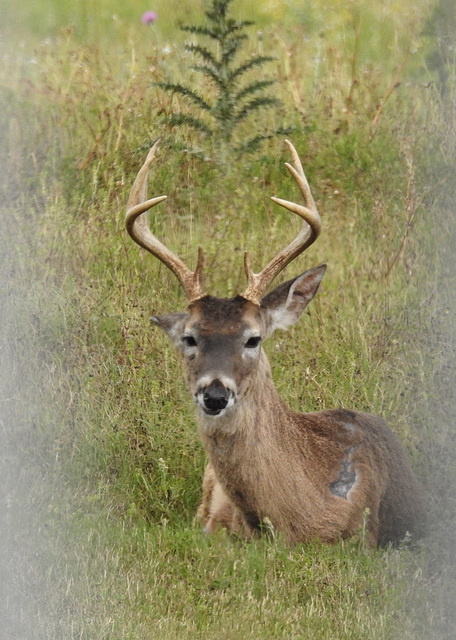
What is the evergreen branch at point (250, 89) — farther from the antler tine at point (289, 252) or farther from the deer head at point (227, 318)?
the antler tine at point (289, 252)

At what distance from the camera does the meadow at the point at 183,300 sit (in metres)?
5.59

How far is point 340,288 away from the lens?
8266 mm

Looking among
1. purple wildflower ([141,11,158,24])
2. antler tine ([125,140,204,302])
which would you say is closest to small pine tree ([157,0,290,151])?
purple wildflower ([141,11,158,24])

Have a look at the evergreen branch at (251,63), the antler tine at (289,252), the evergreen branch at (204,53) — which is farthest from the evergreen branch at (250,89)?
the antler tine at (289,252)

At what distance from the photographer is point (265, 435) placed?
20.3 ft

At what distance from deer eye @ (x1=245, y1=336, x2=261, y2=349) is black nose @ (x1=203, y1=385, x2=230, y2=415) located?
1.01 feet

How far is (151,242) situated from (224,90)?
10.2ft

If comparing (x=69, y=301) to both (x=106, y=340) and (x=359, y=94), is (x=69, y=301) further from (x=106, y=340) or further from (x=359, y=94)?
A: (x=359, y=94)

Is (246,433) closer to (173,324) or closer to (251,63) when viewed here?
(173,324)

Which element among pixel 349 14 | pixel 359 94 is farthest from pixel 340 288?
pixel 349 14

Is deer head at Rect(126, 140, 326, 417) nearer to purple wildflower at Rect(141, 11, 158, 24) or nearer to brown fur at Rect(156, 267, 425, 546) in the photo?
brown fur at Rect(156, 267, 425, 546)

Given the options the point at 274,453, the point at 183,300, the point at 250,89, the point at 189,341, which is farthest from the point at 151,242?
the point at 250,89

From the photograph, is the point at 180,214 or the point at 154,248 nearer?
the point at 154,248

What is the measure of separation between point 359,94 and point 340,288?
265 centimetres
